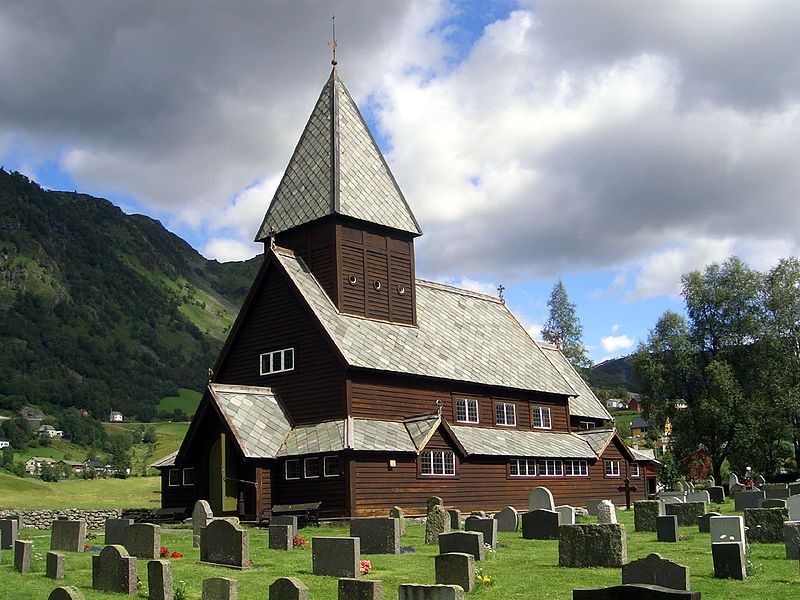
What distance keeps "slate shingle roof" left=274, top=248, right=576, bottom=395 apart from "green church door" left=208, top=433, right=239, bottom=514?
5.98m

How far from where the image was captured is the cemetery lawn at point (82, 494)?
56.9 m

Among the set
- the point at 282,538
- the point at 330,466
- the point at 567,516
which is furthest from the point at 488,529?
the point at 330,466

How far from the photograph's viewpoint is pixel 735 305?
6341cm

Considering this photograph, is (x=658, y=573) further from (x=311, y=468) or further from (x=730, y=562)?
(x=311, y=468)

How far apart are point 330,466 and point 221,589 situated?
20124 mm

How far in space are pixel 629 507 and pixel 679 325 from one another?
73.6ft

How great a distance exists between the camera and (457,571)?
54.0ft

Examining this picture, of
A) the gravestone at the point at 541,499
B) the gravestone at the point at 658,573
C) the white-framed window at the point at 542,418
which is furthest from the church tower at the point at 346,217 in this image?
the gravestone at the point at 658,573

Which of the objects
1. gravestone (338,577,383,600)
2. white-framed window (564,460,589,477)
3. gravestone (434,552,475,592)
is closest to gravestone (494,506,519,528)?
gravestone (434,552,475,592)

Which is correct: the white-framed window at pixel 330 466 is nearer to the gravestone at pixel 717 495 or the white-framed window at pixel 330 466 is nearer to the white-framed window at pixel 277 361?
the white-framed window at pixel 277 361

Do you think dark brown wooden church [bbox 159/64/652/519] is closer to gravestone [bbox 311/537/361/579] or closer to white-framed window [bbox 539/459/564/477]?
white-framed window [bbox 539/459/564/477]

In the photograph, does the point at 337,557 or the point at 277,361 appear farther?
the point at 277,361

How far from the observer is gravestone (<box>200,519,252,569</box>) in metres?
20.2

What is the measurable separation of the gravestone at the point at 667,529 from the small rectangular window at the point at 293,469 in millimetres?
15369
